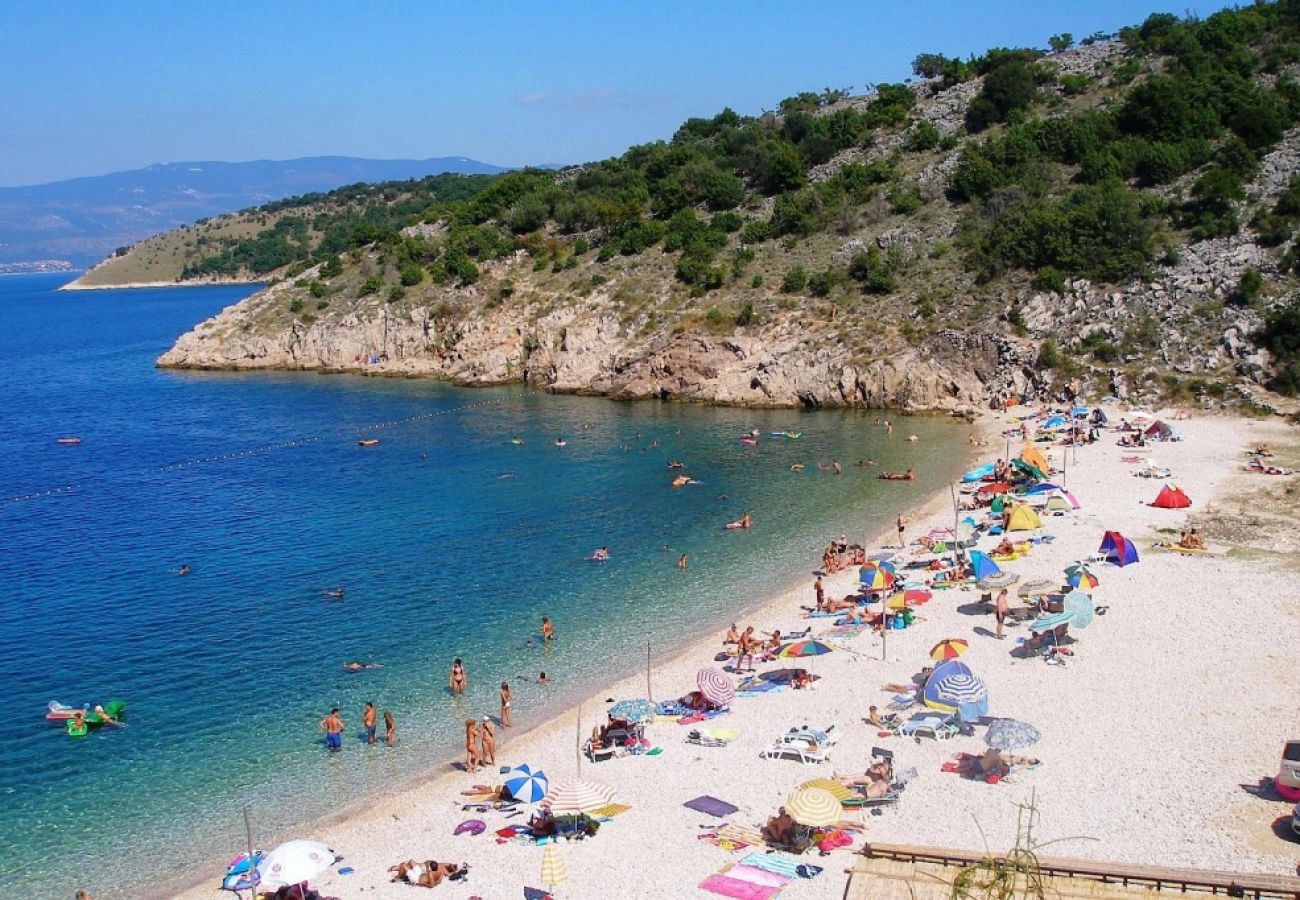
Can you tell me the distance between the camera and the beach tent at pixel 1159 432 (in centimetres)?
4856

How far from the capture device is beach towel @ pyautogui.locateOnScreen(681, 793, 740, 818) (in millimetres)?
20859

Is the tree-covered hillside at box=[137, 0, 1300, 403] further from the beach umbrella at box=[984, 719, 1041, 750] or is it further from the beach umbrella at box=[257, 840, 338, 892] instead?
the beach umbrella at box=[257, 840, 338, 892]

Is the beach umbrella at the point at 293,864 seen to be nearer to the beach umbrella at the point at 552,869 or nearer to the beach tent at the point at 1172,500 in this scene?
the beach umbrella at the point at 552,869

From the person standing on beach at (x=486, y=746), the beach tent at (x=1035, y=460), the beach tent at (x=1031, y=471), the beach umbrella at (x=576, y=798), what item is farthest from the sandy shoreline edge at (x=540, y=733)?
the beach tent at (x=1035, y=460)

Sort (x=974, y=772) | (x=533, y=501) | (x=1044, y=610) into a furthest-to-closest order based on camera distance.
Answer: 1. (x=533, y=501)
2. (x=1044, y=610)
3. (x=974, y=772)

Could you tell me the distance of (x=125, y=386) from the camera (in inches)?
3241

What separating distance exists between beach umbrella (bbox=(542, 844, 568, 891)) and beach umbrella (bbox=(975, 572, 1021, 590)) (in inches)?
676

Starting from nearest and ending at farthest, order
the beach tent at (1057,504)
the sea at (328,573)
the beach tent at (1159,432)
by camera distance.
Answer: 1. the sea at (328,573)
2. the beach tent at (1057,504)
3. the beach tent at (1159,432)

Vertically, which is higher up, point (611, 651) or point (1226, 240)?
point (1226, 240)

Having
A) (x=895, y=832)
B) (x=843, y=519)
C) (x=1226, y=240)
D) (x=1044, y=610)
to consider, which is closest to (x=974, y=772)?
(x=895, y=832)

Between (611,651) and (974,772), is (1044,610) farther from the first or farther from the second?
(611,651)

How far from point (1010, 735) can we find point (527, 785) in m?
10.1

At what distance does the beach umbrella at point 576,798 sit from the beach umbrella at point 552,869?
124 cm

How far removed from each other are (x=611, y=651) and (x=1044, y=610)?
39.6 ft
